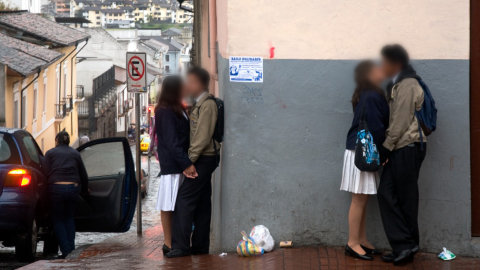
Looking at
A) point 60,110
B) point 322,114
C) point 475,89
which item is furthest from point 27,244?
point 60,110

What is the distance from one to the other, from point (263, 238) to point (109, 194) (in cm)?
370

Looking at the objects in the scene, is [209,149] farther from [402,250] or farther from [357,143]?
[402,250]

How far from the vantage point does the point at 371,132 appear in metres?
6.11

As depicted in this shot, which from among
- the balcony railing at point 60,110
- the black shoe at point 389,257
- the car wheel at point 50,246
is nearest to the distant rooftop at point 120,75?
the balcony railing at point 60,110

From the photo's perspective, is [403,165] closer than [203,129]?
Yes

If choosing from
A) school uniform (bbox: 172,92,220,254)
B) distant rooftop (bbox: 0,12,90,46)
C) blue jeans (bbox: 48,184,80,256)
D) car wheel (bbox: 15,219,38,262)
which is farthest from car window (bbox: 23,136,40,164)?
distant rooftop (bbox: 0,12,90,46)

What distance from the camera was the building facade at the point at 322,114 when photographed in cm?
661

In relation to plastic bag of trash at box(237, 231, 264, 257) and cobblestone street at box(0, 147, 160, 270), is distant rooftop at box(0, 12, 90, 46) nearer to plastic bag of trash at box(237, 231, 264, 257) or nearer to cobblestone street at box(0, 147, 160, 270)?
cobblestone street at box(0, 147, 160, 270)

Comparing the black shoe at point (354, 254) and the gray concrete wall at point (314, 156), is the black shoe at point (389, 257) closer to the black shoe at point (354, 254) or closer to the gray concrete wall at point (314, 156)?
the black shoe at point (354, 254)

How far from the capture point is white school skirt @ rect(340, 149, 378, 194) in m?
6.34

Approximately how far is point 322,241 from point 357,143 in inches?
46.7

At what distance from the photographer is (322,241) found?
22.6 ft

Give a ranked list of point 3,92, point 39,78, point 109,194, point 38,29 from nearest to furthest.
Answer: point 109,194, point 3,92, point 39,78, point 38,29

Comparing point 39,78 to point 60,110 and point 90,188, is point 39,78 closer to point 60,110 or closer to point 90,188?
point 60,110
